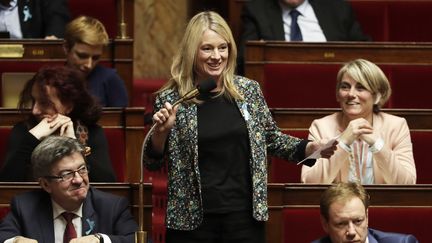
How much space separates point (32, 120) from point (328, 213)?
55 centimetres

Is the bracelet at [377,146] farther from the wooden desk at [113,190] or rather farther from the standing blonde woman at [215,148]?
the wooden desk at [113,190]

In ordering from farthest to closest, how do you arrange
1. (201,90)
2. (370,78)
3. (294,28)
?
(294,28) < (370,78) < (201,90)

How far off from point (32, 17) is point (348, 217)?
1.19 metres

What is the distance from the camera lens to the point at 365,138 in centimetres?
199

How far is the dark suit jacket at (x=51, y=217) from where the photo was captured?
5.82 ft

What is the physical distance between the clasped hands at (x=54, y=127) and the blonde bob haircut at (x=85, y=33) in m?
0.41

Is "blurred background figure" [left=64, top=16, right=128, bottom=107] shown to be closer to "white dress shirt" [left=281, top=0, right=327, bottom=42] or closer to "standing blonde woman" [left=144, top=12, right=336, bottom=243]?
"white dress shirt" [left=281, top=0, right=327, bottom=42]

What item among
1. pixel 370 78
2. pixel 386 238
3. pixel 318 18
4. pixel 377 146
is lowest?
pixel 386 238

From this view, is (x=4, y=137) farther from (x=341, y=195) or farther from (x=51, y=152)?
(x=341, y=195)

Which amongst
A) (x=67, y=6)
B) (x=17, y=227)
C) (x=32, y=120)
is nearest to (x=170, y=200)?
(x=17, y=227)

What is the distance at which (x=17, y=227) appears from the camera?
178 cm

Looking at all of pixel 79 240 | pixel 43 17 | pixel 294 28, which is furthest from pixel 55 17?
pixel 79 240

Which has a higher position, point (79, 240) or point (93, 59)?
point (93, 59)

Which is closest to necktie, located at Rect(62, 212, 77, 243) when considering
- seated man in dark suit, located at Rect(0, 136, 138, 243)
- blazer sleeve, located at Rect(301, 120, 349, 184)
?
seated man in dark suit, located at Rect(0, 136, 138, 243)
